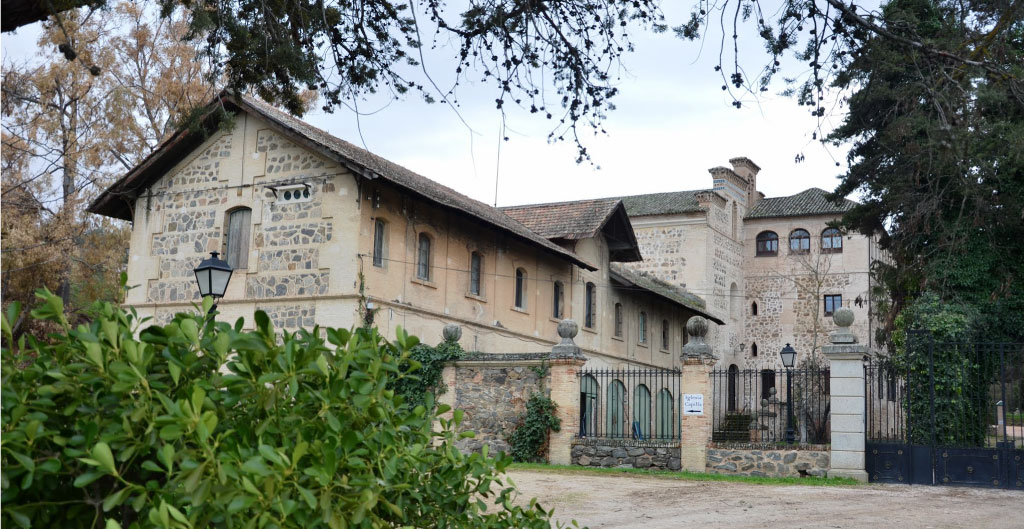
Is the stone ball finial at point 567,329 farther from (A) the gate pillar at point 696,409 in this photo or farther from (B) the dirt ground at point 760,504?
(B) the dirt ground at point 760,504

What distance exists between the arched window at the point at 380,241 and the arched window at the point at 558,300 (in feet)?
25.6

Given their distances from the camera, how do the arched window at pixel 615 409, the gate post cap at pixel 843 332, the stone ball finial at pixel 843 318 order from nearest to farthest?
the gate post cap at pixel 843 332, the stone ball finial at pixel 843 318, the arched window at pixel 615 409

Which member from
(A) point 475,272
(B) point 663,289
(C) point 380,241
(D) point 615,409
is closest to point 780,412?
(D) point 615,409

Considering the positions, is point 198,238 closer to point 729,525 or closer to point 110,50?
point 110,50

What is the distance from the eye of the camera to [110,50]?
26.4 metres

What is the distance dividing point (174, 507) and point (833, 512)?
984 cm

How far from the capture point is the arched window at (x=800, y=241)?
141 feet

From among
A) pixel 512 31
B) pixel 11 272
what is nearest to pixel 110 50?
pixel 11 272

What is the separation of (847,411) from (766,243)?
3011cm

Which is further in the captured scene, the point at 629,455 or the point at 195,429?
the point at 629,455

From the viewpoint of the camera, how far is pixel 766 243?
44094mm

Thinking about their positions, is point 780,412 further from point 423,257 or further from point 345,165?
point 345,165

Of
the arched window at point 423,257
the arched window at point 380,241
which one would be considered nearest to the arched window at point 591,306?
the arched window at point 423,257

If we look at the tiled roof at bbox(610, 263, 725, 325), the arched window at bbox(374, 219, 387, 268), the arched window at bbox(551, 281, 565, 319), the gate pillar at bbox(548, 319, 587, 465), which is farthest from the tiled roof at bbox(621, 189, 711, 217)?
the gate pillar at bbox(548, 319, 587, 465)
